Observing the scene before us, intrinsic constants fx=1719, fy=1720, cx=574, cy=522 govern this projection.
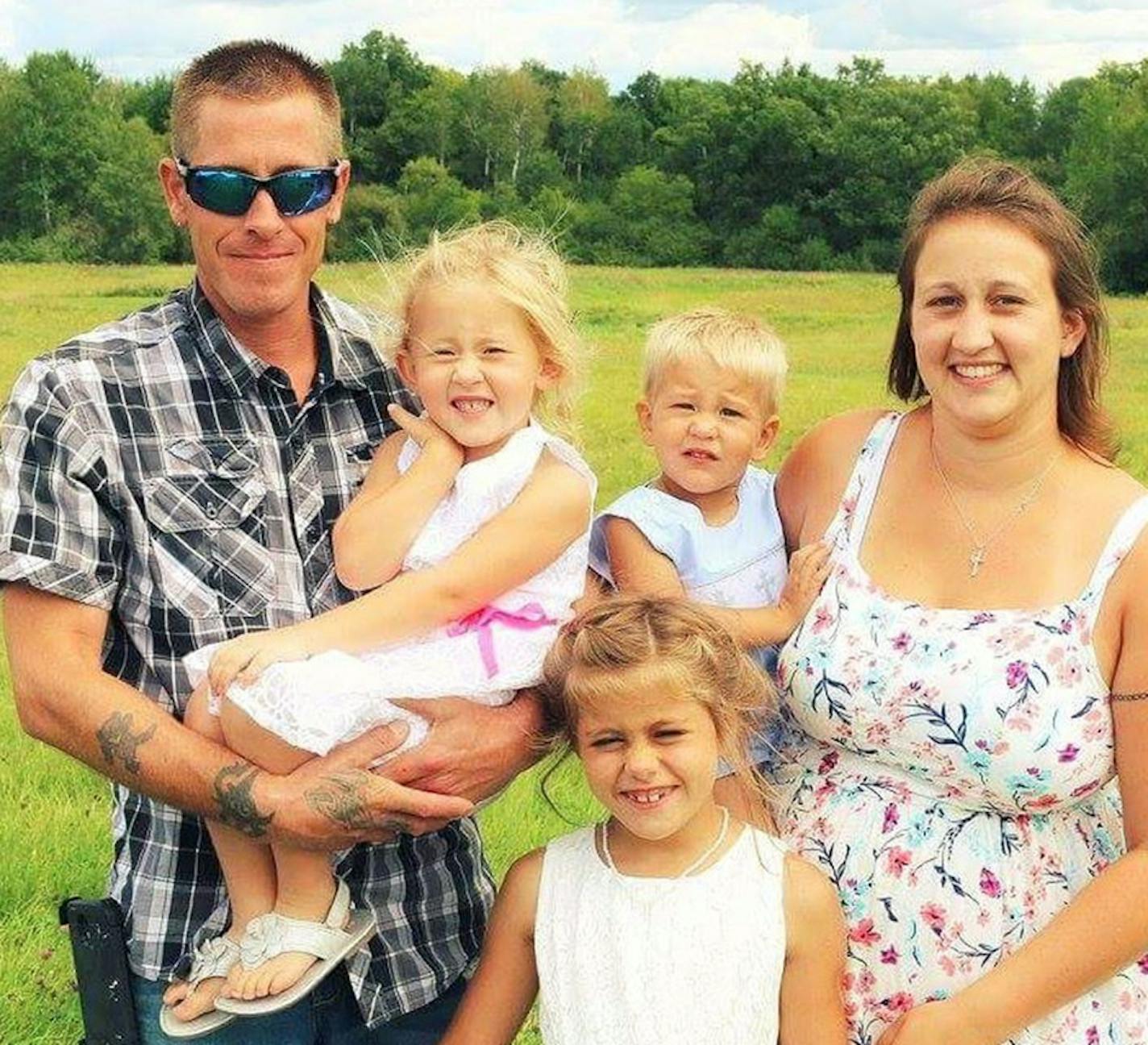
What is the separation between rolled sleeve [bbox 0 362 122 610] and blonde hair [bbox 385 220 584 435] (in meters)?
0.68

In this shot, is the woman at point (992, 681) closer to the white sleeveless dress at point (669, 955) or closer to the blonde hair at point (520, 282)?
the white sleeveless dress at point (669, 955)

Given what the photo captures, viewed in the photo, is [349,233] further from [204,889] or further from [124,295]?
[204,889]

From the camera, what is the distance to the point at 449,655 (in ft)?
11.2

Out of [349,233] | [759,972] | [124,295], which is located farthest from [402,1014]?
[349,233]

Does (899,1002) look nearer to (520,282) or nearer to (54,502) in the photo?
(520,282)

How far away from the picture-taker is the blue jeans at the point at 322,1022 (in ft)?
11.7

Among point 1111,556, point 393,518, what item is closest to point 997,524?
point 1111,556

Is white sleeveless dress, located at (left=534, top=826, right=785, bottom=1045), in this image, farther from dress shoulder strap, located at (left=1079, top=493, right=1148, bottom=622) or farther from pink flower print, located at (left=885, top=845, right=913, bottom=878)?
dress shoulder strap, located at (left=1079, top=493, right=1148, bottom=622)

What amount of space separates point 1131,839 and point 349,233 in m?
37.2

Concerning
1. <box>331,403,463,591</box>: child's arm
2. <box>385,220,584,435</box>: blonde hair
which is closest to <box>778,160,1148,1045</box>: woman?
<box>385,220,584,435</box>: blonde hair

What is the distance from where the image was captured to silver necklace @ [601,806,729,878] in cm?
327

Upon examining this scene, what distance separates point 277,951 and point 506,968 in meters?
0.45

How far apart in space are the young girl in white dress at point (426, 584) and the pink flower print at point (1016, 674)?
0.89 meters

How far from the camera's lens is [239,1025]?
355 cm
